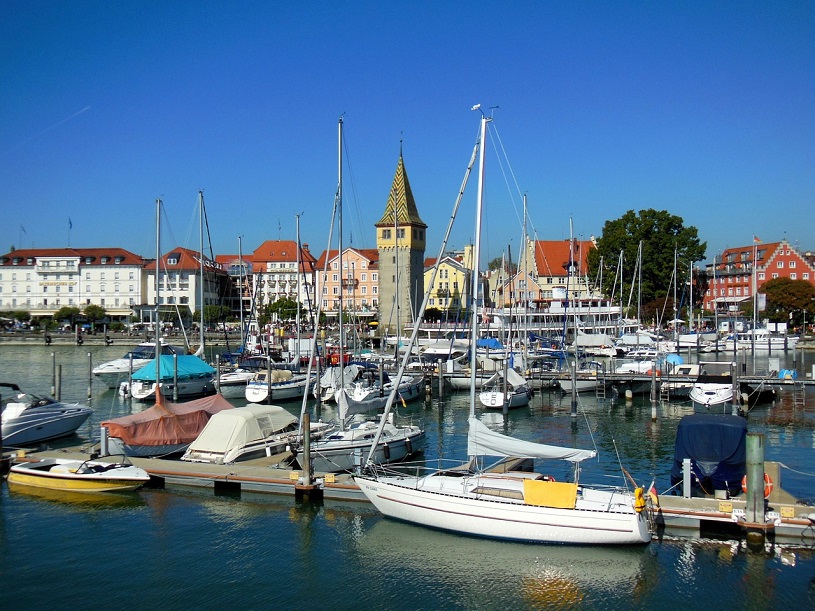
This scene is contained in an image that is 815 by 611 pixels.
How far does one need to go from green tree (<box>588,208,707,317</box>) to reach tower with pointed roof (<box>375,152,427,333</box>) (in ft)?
85.5

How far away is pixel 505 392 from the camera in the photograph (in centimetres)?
4547

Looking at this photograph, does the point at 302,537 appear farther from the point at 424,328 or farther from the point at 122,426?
the point at 424,328

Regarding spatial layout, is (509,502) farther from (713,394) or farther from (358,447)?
(713,394)

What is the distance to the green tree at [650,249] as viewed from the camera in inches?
4183

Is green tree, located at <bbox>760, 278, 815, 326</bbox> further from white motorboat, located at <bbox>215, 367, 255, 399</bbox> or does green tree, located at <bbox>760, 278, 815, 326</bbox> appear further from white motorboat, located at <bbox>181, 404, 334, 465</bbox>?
white motorboat, located at <bbox>181, 404, 334, 465</bbox>

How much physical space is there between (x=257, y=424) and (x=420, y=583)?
40.0 feet

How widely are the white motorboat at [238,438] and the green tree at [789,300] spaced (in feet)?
316

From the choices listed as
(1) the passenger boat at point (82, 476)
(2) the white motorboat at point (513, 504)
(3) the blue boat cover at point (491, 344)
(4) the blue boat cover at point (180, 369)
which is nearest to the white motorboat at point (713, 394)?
(3) the blue boat cover at point (491, 344)

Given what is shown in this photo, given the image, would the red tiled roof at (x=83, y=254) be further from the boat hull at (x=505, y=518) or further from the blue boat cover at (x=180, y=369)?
the boat hull at (x=505, y=518)

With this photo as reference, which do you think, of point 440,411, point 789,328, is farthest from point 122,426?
point 789,328

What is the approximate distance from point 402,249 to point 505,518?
9175 cm

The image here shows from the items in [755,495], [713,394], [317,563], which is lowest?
[317,563]

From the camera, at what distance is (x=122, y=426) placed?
31.0m

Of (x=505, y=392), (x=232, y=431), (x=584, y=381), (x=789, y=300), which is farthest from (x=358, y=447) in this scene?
(x=789, y=300)
